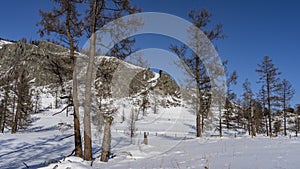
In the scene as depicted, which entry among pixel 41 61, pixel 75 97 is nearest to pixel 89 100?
pixel 75 97

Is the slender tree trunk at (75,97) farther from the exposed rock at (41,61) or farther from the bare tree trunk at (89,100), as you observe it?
the bare tree trunk at (89,100)

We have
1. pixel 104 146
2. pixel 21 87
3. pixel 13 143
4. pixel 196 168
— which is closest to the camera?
pixel 196 168

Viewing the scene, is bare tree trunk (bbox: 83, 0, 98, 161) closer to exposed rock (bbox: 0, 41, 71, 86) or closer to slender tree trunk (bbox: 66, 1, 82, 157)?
slender tree trunk (bbox: 66, 1, 82, 157)

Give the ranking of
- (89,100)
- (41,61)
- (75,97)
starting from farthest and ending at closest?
(75,97), (41,61), (89,100)

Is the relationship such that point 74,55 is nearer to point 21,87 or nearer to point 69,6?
point 69,6

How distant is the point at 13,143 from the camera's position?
14305 millimetres

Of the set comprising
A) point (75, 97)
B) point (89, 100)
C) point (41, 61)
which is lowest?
point (89, 100)

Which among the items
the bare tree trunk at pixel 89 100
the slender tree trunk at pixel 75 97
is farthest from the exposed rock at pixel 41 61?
the bare tree trunk at pixel 89 100

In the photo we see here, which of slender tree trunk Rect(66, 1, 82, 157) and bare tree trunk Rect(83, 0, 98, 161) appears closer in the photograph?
bare tree trunk Rect(83, 0, 98, 161)

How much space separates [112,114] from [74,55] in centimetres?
275

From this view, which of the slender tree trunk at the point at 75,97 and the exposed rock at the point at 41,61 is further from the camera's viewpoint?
the slender tree trunk at the point at 75,97

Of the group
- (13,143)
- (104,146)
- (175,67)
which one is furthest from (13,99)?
(104,146)

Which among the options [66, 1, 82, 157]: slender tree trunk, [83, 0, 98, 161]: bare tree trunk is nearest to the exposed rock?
[66, 1, 82, 157]: slender tree trunk

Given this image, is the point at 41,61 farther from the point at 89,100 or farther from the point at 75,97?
the point at 89,100
